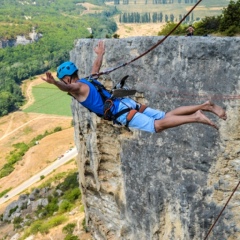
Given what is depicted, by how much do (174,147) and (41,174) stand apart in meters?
24.5

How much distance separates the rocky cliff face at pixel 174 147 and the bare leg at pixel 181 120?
7.78 feet

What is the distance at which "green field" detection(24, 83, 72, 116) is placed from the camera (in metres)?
59.2

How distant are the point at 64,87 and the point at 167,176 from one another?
4.71 metres

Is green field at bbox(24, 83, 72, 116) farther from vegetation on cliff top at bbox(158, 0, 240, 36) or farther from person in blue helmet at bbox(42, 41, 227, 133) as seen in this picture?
person in blue helmet at bbox(42, 41, 227, 133)

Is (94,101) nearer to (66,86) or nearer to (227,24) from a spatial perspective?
(66,86)

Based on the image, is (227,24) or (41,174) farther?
(41,174)

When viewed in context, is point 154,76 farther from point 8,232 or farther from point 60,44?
point 60,44

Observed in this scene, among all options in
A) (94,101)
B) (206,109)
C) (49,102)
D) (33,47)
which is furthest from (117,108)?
(33,47)

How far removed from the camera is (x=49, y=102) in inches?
2549

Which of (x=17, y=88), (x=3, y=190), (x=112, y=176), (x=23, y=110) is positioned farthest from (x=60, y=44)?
(x=112, y=176)

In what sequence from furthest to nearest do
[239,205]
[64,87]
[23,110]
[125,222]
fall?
[23,110] → [125,222] → [239,205] → [64,87]

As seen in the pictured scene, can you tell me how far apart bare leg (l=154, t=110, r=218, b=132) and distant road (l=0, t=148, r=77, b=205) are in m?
25.3

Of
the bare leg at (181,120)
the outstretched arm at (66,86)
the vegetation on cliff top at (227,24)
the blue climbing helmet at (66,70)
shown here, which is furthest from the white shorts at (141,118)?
the vegetation on cliff top at (227,24)

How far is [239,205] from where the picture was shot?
8430 mm
